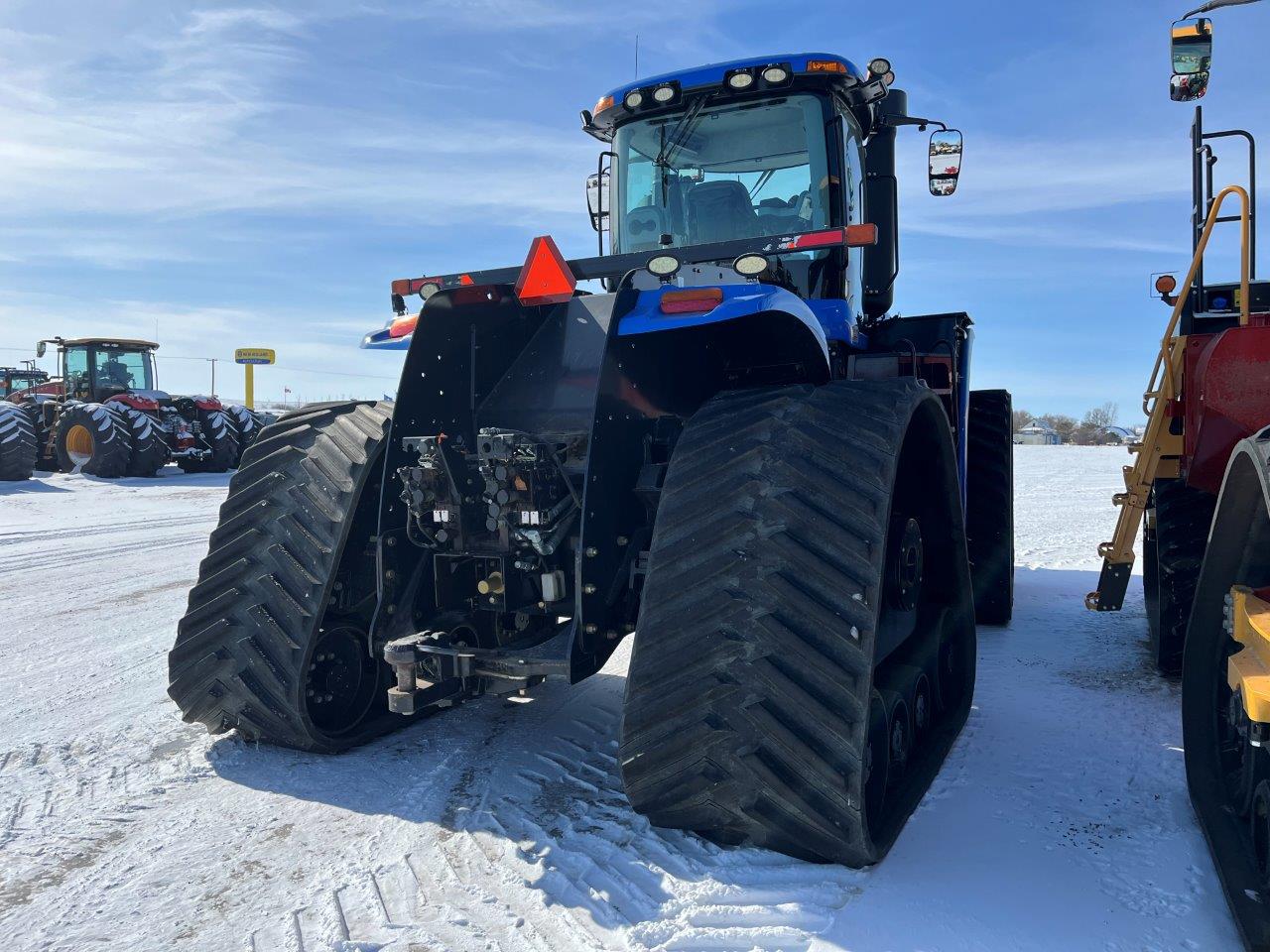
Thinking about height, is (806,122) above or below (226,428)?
above

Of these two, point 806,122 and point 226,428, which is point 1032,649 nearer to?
point 806,122

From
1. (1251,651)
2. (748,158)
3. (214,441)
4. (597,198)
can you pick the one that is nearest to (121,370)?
(214,441)

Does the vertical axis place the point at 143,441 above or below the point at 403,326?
below

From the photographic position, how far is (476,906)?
263 cm

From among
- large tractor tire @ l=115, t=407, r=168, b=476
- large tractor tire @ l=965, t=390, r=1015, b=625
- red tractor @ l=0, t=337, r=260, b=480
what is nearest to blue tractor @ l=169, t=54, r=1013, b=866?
large tractor tire @ l=965, t=390, r=1015, b=625

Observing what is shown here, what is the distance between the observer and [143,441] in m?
18.9

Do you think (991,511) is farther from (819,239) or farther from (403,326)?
(403,326)

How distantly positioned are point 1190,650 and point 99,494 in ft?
54.2

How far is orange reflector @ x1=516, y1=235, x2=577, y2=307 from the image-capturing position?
3574 millimetres

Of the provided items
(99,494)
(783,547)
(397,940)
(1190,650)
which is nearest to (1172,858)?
(1190,650)

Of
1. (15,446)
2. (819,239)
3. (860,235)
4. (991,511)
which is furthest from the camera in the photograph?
(15,446)

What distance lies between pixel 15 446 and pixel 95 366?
5.35m

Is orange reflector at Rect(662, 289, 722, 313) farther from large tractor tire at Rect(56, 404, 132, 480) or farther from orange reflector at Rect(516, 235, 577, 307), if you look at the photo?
large tractor tire at Rect(56, 404, 132, 480)

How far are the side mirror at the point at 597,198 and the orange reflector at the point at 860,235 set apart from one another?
2.07 metres
